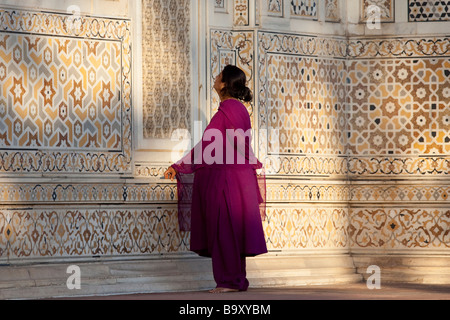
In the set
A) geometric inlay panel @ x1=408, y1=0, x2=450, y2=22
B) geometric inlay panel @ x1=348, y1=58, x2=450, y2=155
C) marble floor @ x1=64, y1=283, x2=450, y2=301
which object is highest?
geometric inlay panel @ x1=408, y1=0, x2=450, y2=22

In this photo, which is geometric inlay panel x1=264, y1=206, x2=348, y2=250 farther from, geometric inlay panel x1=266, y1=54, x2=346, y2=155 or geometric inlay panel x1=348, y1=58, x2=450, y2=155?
geometric inlay panel x1=348, y1=58, x2=450, y2=155

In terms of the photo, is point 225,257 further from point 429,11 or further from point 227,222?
point 429,11

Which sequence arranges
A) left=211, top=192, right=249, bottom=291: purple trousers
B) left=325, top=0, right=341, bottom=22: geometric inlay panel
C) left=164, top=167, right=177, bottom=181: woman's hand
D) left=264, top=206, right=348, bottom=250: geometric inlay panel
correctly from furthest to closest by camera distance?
left=325, top=0, right=341, bottom=22: geometric inlay panel → left=264, top=206, right=348, bottom=250: geometric inlay panel → left=164, top=167, right=177, bottom=181: woman's hand → left=211, top=192, right=249, bottom=291: purple trousers

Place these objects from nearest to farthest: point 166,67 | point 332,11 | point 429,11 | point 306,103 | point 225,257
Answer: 1. point 225,257
2. point 166,67
3. point 306,103
4. point 429,11
5. point 332,11

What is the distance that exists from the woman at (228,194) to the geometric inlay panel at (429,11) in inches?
87.3

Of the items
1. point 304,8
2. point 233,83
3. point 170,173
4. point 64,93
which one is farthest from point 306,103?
point 64,93

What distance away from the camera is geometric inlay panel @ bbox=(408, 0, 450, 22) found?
355 inches

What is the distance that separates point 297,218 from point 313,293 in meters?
1.29

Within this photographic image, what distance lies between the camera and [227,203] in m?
7.44

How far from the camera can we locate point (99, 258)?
781 centimetres

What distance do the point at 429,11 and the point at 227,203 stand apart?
9.52 feet

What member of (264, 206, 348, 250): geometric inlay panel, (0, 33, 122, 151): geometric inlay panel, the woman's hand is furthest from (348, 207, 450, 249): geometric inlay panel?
(0, 33, 122, 151): geometric inlay panel

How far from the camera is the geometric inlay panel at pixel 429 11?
355 inches

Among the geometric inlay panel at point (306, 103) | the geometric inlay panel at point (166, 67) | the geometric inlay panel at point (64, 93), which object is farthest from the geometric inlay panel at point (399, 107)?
the geometric inlay panel at point (64, 93)
